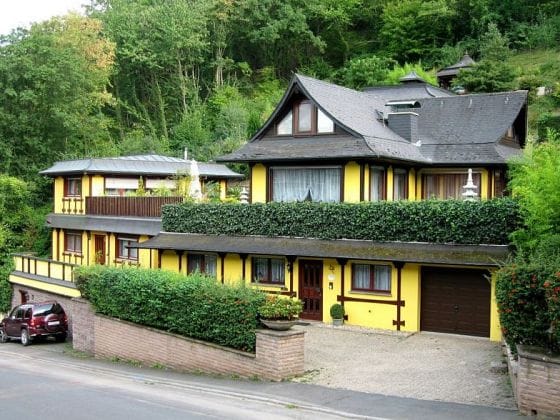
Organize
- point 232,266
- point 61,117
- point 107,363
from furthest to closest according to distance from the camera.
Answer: point 61,117 → point 232,266 → point 107,363

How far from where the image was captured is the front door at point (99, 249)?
33938 mm

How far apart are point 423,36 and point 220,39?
18.4 meters

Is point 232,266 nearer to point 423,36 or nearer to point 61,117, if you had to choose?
point 61,117

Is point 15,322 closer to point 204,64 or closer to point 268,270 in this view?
point 268,270

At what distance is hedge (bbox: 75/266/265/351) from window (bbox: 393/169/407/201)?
9884 millimetres

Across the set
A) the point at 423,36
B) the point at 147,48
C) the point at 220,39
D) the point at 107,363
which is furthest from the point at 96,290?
the point at 423,36

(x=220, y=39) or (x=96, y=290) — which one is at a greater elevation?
(x=220, y=39)

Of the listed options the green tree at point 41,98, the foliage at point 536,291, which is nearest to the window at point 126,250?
the green tree at point 41,98

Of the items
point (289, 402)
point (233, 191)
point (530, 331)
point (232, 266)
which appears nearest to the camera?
point (530, 331)

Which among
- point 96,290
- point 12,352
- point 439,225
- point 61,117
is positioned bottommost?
point 12,352

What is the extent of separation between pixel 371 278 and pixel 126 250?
45.9 feet

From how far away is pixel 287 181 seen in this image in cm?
2688

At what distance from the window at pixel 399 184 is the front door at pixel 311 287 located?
497 centimetres

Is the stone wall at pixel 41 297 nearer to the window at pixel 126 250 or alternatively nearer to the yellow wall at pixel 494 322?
the window at pixel 126 250
